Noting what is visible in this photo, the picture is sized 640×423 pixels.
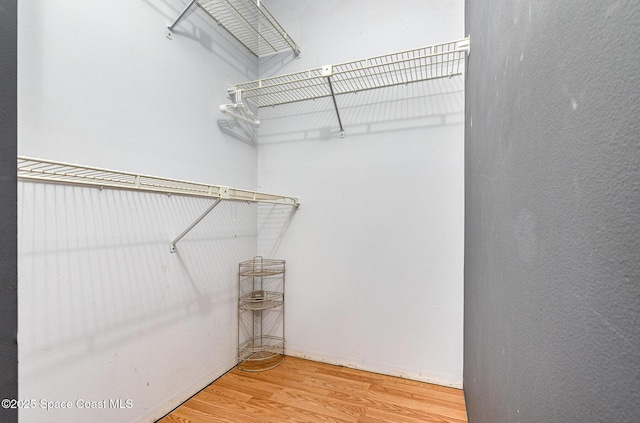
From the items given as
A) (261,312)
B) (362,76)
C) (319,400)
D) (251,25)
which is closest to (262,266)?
(261,312)

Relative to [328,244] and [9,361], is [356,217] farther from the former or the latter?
[9,361]

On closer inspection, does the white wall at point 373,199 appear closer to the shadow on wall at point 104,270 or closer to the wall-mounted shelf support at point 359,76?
the wall-mounted shelf support at point 359,76

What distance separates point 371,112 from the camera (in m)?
1.67

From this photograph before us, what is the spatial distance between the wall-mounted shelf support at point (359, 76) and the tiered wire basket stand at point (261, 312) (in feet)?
3.50

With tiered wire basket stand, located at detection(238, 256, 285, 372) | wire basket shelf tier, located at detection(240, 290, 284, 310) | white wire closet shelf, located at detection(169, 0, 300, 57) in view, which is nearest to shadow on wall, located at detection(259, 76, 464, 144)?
white wire closet shelf, located at detection(169, 0, 300, 57)

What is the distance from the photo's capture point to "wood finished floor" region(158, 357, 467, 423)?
4.07ft

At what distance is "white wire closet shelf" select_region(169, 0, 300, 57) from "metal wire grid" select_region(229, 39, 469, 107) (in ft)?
0.87

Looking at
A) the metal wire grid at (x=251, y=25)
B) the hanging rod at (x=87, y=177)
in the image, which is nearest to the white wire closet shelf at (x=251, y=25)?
the metal wire grid at (x=251, y=25)

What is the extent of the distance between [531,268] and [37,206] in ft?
4.28

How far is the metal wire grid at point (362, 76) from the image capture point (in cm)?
143

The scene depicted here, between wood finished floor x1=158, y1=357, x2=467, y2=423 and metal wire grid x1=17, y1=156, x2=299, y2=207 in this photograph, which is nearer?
metal wire grid x1=17, y1=156, x2=299, y2=207

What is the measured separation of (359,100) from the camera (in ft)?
5.57

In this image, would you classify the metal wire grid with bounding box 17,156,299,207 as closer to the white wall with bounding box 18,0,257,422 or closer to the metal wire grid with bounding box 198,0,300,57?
the white wall with bounding box 18,0,257,422

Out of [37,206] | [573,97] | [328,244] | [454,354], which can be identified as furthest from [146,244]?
[454,354]
